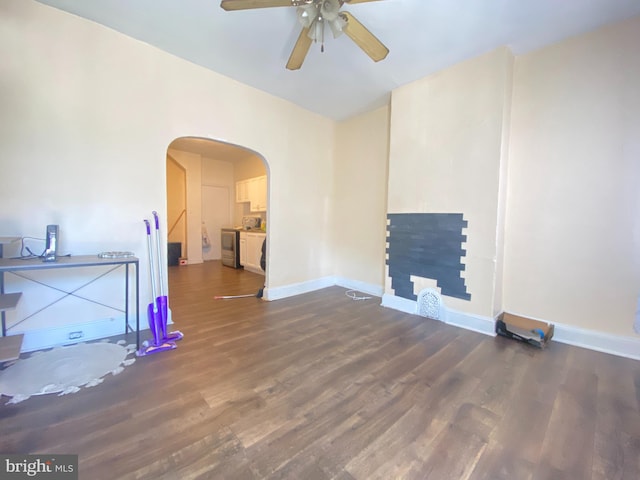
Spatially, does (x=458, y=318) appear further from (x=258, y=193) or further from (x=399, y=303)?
(x=258, y=193)

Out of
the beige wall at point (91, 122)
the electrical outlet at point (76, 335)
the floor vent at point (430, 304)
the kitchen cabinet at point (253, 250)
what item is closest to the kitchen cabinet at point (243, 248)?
the kitchen cabinet at point (253, 250)

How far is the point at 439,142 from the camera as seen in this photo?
3.07 m

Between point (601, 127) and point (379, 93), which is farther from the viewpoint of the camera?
point (379, 93)

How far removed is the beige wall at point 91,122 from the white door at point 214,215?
14.5 ft

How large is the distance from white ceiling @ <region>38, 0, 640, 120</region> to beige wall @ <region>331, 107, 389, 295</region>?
1060 mm

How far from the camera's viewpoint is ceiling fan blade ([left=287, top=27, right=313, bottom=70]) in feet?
6.82

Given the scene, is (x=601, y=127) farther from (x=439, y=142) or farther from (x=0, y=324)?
(x=0, y=324)

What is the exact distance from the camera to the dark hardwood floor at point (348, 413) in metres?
1.24

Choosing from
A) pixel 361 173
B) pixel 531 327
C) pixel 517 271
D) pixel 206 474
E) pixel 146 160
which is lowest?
pixel 206 474

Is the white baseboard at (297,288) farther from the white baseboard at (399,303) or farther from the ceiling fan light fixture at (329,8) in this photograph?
the ceiling fan light fixture at (329,8)

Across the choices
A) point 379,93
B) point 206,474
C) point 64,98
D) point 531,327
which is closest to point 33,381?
point 206,474

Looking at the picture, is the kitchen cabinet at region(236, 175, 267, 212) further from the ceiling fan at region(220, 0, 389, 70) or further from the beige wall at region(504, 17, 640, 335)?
the beige wall at region(504, 17, 640, 335)

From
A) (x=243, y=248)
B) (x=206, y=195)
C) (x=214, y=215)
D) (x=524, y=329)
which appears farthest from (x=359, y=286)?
(x=206, y=195)

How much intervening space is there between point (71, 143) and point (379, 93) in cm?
354
